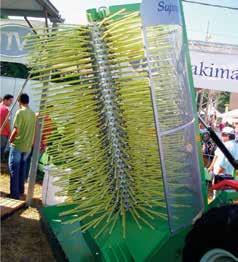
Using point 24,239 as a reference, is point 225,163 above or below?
above

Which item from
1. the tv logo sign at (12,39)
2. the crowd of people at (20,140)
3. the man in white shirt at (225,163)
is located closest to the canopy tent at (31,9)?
the tv logo sign at (12,39)

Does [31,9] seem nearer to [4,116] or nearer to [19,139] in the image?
[19,139]

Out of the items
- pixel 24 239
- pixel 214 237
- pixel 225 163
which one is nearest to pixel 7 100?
pixel 24 239

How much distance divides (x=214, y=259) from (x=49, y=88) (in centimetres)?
133

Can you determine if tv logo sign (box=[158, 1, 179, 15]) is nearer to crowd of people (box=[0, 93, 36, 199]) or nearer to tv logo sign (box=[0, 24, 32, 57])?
crowd of people (box=[0, 93, 36, 199])

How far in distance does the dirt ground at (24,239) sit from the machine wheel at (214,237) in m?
2.13

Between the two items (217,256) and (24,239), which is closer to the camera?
(217,256)

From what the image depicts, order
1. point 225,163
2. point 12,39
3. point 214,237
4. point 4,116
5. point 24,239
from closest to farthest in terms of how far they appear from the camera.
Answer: point 214,237 → point 24,239 → point 225,163 → point 12,39 → point 4,116

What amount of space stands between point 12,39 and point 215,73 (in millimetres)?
3608

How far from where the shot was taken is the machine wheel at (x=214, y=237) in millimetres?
1969

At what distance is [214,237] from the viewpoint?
6.71 ft

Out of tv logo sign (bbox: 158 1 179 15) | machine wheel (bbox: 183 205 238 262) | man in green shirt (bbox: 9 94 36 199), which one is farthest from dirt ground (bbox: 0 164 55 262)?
tv logo sign (bbox: 158 1 179 15)

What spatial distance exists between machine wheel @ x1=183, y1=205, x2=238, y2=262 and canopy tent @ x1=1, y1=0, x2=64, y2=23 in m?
3.20

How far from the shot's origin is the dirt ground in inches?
156
